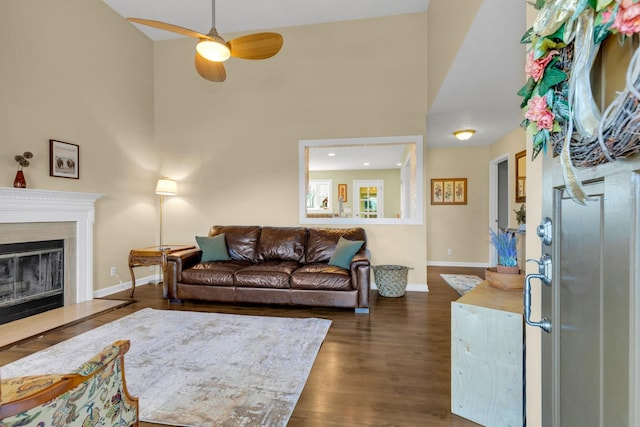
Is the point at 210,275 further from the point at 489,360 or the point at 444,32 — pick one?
the point at 444,32

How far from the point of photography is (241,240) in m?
4.36

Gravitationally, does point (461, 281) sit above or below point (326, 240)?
below

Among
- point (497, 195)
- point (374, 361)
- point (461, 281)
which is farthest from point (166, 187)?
point (497, 195)

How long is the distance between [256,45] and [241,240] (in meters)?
2.50

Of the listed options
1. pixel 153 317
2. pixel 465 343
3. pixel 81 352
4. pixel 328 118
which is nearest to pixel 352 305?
pixel 465 343

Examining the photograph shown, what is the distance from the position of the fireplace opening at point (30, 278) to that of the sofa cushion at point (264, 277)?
2072mm

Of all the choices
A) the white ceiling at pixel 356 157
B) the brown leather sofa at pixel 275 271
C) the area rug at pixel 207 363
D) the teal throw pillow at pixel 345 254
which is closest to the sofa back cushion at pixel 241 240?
the brown leather sofa at pixel 275 271

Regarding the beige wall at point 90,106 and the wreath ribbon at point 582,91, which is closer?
the wreath ribbon at point 582,91

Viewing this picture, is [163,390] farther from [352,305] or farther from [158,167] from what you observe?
[158,167]

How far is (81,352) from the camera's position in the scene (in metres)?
2.45

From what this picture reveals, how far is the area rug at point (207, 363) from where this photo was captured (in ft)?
5.74

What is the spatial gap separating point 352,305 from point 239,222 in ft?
7.83

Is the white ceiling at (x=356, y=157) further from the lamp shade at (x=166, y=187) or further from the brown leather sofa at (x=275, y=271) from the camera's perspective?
the lamp shade at (x=166, y=187)

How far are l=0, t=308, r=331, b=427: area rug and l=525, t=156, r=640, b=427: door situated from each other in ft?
4.39
